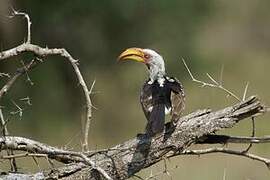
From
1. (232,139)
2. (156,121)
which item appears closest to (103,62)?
(156,121)

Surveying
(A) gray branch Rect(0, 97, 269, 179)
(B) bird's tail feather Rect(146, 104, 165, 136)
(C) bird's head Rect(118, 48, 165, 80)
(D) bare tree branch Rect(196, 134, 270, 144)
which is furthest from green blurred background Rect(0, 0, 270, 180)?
(A) gray branch Rect(0, 97, 269, 179)

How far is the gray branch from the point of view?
3400 millimetres

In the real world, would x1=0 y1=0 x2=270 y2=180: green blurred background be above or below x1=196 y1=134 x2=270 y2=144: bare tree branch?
above

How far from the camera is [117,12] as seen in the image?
12352mm

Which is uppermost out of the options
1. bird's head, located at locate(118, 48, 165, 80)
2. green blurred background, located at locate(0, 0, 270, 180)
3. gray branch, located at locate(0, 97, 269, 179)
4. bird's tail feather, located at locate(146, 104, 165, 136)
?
green blurred background, located at locate(0, 0, 270, 180)

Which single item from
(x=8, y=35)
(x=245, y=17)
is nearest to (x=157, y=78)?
(x=8, y=35)

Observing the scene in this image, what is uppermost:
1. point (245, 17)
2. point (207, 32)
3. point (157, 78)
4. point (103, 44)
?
point (245, 17)

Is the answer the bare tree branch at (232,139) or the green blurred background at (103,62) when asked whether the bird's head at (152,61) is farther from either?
the green blurred background at (103,62)

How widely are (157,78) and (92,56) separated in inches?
308

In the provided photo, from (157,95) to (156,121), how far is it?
1.30ft

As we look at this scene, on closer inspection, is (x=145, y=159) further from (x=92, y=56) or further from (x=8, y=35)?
(x=92, y=56)

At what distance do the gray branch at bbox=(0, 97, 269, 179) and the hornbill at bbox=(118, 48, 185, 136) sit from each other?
0.08 metres

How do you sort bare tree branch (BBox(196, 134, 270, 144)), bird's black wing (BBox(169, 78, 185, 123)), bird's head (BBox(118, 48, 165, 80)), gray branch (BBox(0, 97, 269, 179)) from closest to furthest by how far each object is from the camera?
1. gray branch (BBox(0, 97, 269, 179))
2. bare tree branch (BBox(196, 134, 270, 144))
3. bird's black wing (BBox(169, 78, 185, 123))
4. bird's head (BBox(118, 48, 165, 80))

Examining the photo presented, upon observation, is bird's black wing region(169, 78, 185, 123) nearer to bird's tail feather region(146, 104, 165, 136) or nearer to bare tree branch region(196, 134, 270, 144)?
bird's tail feather region(146, 104, 165, 136)
